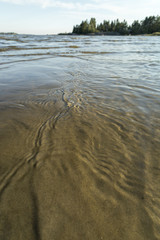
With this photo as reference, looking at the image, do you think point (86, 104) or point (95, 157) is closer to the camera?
point (95, 157)

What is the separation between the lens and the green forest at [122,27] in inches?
3280

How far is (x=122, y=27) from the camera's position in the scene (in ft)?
312

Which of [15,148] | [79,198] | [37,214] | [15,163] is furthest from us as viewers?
[15,148]

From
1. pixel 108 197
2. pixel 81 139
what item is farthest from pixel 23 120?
pixel 108 197

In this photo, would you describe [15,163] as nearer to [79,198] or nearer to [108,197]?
[79,198]

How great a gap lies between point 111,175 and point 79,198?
1.46 ft

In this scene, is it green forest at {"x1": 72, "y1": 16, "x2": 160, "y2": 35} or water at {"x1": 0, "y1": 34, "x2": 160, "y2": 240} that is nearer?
water at {"x1": 0, "y1": 34, "x2": 160, "y2": 240}

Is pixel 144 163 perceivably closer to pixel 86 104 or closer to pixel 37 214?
pixel 37 214

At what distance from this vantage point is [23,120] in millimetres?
2545

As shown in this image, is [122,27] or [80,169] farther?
[122,27]

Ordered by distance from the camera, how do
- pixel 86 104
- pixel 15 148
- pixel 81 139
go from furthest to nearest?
1. pixel 86 104
2. pixel 81 139
3. pixel 15 148

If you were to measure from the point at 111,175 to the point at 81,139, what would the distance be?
718mm

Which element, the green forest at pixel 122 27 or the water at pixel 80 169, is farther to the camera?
the green forest at pixel 122 27

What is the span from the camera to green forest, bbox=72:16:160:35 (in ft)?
273
